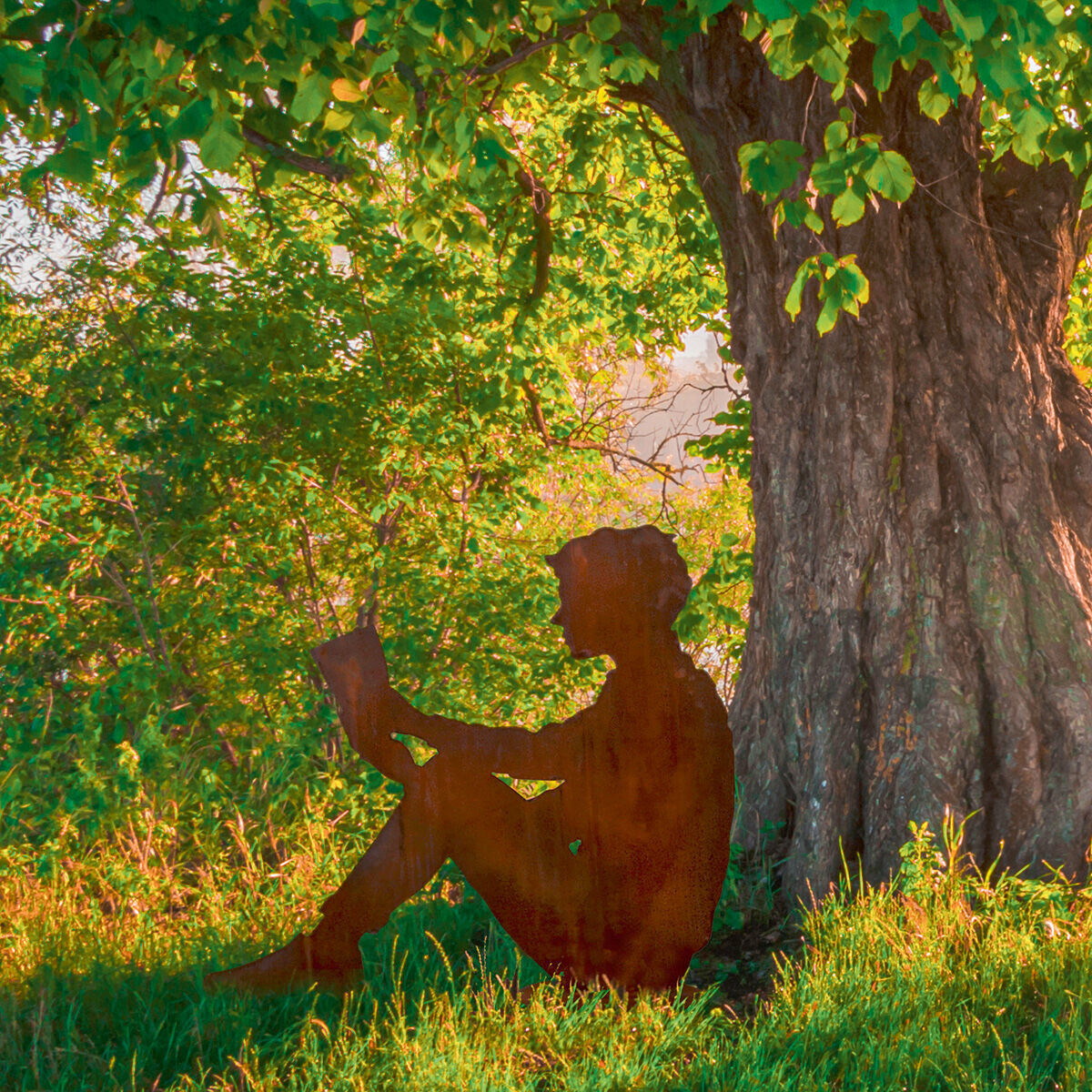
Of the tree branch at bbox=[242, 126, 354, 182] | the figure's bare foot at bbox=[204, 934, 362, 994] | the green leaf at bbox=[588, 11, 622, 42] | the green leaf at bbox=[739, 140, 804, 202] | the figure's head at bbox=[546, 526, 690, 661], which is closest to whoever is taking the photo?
the figure's bare foot at bbox=[204, 934, 362, 994]

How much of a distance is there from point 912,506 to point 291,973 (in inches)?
119

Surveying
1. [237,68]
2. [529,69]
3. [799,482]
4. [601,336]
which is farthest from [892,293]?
[601,336]

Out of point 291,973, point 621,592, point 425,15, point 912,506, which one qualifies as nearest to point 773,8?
point 425,15

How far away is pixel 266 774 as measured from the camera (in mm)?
5180

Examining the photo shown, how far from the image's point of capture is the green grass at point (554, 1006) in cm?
292

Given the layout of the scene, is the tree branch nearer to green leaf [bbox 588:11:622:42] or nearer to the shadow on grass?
green leaf [bbox 588:11:622:42]

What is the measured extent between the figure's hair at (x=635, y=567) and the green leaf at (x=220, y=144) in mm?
1572

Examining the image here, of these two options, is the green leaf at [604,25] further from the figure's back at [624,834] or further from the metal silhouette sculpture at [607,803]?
the figure's back at [624,834]

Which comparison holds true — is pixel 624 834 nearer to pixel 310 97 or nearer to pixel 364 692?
pixel 364 692

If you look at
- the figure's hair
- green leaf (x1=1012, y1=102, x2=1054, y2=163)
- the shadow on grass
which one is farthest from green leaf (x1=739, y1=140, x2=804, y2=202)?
the shadow on grass

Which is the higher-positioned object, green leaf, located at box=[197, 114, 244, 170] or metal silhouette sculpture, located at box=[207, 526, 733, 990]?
green leaf, located at box=[197, 114, 244, 170]

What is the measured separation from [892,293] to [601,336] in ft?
14.2

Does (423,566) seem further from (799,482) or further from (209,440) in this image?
(799,482)

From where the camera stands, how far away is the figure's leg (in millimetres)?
3316
